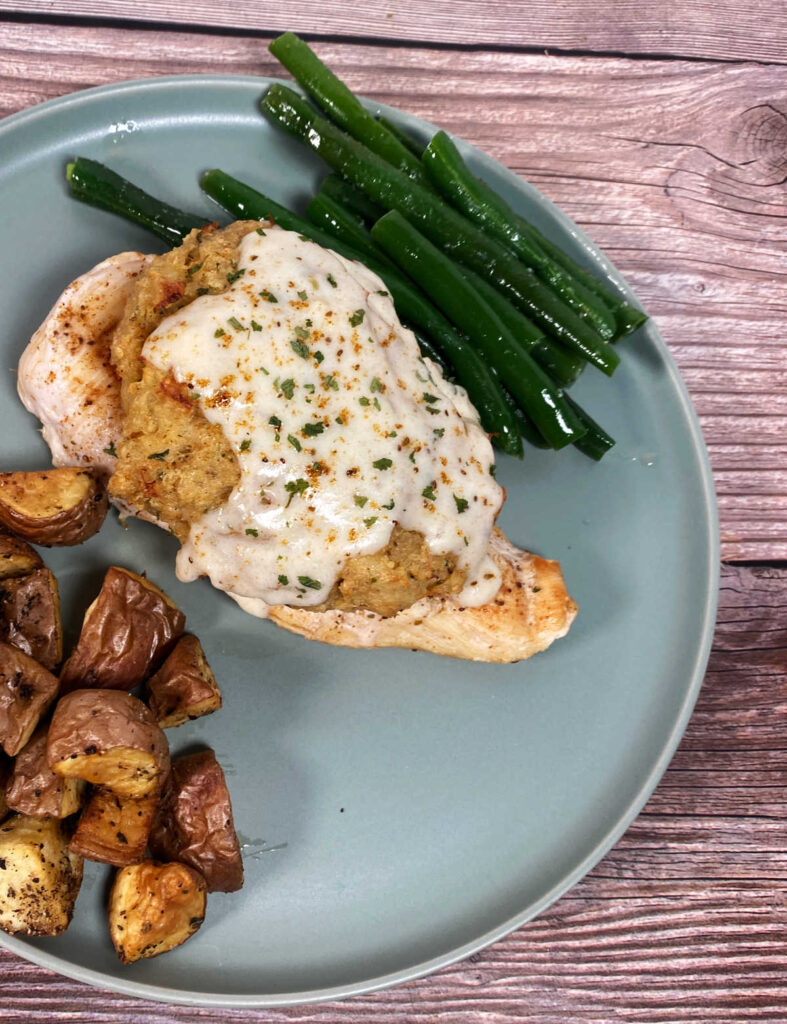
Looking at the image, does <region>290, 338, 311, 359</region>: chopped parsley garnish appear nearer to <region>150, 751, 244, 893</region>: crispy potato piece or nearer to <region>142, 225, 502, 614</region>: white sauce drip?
<region>142, 225, 502, 614</region>: white sauce drip

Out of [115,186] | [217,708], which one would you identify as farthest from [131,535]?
[115,186]

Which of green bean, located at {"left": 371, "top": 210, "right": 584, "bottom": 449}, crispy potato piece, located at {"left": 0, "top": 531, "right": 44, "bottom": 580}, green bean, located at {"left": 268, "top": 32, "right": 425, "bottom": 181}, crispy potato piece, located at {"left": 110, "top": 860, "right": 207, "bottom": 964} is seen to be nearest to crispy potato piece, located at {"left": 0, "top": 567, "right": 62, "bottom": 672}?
crispy potato piece, located at {"left": 0, "top": 531, "right": 44, "bottom": 580}

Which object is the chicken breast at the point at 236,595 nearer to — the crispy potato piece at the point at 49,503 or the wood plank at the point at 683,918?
the crispy potato piece at the point at 49,503

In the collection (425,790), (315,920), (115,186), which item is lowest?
(315,920)

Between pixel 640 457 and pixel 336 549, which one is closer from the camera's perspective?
pixel 336 549

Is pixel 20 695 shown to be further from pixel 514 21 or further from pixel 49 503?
pixel 514 21

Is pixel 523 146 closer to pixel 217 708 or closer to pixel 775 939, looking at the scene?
pixel 217 708

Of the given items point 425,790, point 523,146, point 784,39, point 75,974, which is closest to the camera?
point 75,974
